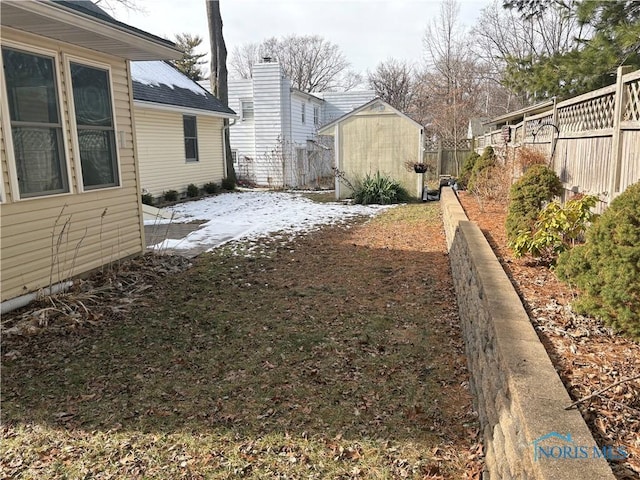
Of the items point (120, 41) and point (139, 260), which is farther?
point (139, 260)

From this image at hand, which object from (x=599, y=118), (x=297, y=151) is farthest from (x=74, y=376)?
(x=297, y=151)

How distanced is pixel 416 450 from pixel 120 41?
5.38 metres

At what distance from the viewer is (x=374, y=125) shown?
47.4 feet

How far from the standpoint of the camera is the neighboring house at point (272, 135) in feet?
70.4

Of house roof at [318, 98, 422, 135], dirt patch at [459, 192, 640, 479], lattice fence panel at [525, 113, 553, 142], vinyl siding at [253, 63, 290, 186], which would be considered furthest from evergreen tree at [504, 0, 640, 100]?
vinyl siding at [253, 63, 290, 186]

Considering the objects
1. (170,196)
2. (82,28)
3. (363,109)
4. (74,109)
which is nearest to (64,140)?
(74,109)

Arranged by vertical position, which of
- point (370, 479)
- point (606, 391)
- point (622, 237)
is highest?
point (622, 237)

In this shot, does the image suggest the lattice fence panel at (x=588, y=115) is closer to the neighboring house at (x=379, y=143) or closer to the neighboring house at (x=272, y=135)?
the neighboring house at (x=379, y=143)

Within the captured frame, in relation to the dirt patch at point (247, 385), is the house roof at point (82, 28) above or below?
above

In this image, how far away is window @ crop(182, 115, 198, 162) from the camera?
15.4 meters

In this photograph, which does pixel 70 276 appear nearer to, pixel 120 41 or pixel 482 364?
pixel 120 41

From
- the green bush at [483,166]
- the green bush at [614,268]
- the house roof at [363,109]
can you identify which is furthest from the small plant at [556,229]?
the house roof at [363,109]

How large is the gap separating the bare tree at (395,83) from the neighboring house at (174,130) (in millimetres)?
24625

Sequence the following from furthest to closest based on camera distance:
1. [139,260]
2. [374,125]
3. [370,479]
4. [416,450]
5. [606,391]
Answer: [374,125], [139,260], [416,450], [370,479], [606,391]
